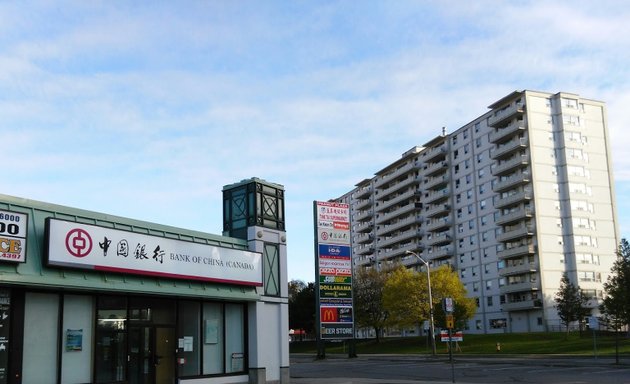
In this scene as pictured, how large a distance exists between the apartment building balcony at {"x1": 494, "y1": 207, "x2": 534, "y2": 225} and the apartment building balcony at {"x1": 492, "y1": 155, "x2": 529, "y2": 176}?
606cm

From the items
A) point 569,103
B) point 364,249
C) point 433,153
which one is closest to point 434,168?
point 433,153

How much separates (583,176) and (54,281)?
8738cm

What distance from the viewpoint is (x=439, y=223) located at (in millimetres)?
111438

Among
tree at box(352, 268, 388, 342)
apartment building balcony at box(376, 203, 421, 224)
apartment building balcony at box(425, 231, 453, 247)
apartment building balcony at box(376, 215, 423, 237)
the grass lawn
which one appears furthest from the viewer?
apartment building balcony at box(376, 215, 423, 237)

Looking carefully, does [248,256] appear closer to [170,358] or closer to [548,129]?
[170,358]

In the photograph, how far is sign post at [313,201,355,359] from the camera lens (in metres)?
32.0

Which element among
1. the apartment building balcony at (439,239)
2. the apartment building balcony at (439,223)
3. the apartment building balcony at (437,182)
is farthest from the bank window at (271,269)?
the apartment building balcony at (437,182)

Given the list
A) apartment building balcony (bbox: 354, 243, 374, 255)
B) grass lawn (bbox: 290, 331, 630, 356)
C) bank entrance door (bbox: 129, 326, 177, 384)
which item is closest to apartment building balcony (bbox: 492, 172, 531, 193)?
grass lawn (bbox: 290, 331, 630, 356)

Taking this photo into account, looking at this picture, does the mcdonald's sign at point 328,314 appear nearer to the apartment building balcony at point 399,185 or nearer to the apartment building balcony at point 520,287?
the apartment building balcony at point 520,287

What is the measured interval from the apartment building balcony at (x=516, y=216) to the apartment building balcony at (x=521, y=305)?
1144 centimetres

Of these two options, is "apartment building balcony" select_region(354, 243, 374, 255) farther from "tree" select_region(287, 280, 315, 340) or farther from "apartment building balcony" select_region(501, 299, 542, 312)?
"apartment building balcony" select_region(501, 299, 542, 312)

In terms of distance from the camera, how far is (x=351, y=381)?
90.7 ft

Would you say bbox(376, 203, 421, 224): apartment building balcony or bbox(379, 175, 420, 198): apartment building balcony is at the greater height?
bbox(379, 175, 420, 198): apartment building balcony

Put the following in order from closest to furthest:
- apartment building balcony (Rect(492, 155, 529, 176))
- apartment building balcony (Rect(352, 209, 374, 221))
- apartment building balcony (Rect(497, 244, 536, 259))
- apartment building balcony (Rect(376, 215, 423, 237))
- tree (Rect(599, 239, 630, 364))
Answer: tree (Rect(599, 239, 630, 364)), apartment building balcony (Rect(497, 244, 536, 259)), apartment building balcony (Rect(492, 155, 529, 176)), apartment building balcony (Rect(376, 215, 423, 237)), apartment building balcony (Rect(352, 209, 374, 221))
